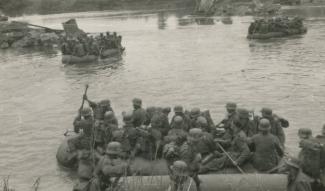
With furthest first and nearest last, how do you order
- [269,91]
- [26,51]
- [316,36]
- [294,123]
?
[26,51] < [316,36] < [269,91] < [294,123]

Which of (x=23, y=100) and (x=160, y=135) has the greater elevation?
(x=160, y=135)

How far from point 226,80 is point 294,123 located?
30.7 feet

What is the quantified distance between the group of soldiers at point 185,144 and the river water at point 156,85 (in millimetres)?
2307

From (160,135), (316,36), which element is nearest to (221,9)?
(316,36)

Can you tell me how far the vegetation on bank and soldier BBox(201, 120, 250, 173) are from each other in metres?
102

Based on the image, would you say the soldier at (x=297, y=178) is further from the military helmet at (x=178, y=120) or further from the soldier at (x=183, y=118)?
the soldier at (x=183, y=118)

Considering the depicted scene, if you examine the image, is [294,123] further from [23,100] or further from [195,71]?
[23,100]

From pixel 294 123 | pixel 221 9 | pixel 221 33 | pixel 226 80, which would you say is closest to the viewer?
pixel 294 123

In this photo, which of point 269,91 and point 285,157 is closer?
point 285,157

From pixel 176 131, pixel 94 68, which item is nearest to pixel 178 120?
pixel 176 131

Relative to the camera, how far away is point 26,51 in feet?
160

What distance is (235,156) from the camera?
11.8 meters

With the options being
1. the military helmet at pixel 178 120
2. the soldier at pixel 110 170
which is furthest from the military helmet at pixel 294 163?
the military helmet at pixel 178 120

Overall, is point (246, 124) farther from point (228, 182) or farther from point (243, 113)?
point (228, 182)
